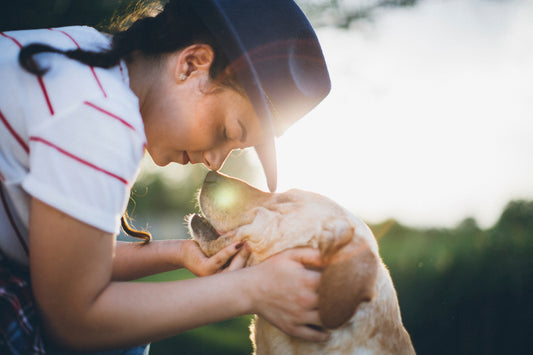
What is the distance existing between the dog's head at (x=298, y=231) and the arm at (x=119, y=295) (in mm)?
126

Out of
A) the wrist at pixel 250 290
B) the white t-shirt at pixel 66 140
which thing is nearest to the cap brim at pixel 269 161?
the wrist at pixel 250 290

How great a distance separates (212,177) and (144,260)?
2.45 feet

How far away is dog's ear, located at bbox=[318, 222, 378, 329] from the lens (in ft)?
5.34

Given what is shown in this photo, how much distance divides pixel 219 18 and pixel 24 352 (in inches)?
63.4

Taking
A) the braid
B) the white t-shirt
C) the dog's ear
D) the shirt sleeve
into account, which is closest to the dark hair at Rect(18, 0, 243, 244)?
the braid

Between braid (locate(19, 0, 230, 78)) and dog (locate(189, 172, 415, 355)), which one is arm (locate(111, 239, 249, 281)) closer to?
dog (locate(189, 172, 415, 355))

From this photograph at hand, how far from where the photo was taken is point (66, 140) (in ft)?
4.09

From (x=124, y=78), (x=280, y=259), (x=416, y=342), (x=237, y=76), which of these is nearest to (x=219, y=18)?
(x=237, y=76)

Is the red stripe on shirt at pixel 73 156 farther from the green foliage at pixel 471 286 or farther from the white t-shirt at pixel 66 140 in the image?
the green foliage at pixel 471 286

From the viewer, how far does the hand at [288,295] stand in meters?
1.62

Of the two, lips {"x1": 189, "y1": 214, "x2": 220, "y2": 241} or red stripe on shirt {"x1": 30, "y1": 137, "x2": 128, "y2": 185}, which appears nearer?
red stripe on shirt {"x1": 30, "y1": 137, "x2": 128, "y2": 185}

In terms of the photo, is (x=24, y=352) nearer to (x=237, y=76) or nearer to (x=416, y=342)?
(x=237, y=76)

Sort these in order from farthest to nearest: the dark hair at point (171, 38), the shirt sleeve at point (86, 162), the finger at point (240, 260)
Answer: the finger at point (240, 260) → the dark hair at point (171, 38) → the shirt sleeve at point (86, 162)

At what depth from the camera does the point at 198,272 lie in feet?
6.63
